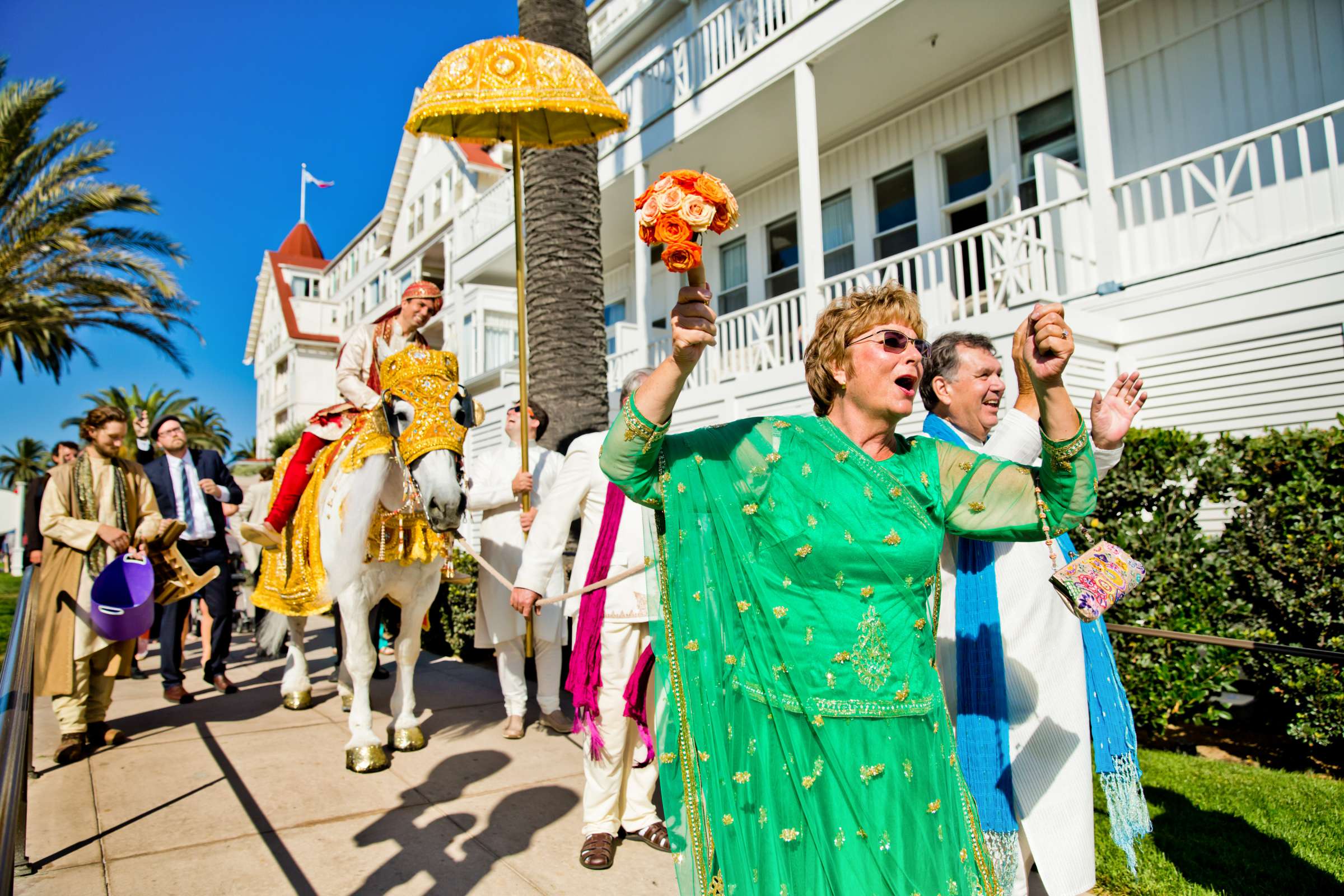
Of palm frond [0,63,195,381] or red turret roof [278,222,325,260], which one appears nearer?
palm frond [0,63,195,381]

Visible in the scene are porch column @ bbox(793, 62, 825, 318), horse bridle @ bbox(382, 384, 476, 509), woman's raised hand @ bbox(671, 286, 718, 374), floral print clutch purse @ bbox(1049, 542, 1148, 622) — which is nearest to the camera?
woman's raised hand @ bbox(671, 286, 718, 374)

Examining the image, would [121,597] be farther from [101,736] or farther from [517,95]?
[517,95]

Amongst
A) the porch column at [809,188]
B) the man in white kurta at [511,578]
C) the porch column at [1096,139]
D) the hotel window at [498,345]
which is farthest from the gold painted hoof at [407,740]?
the hotel window at [498,345]

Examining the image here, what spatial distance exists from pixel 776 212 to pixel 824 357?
13.1 meters

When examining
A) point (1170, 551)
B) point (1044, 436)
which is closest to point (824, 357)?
point (1044, 436)

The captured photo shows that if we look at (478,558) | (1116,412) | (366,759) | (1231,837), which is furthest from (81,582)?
(1231,837)

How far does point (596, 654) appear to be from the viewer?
12.6ft

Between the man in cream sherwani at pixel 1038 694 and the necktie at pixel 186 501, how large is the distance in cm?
688

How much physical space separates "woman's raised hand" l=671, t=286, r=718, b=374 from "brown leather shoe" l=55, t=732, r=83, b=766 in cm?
497

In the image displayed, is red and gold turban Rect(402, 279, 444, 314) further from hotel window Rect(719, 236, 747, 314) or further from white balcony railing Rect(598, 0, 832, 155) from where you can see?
hotel window Rect(719, 236, 747, 314)

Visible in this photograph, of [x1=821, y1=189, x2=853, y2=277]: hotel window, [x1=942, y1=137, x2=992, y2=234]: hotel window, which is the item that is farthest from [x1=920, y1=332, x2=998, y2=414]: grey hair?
[x1=821, y1=189, x2=853, y2=277]: hotel window

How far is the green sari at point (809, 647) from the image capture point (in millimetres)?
1882

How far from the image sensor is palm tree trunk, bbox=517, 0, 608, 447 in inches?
289

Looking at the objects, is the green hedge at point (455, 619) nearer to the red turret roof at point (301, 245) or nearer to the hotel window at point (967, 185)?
the hotel window at point (967, 185)
